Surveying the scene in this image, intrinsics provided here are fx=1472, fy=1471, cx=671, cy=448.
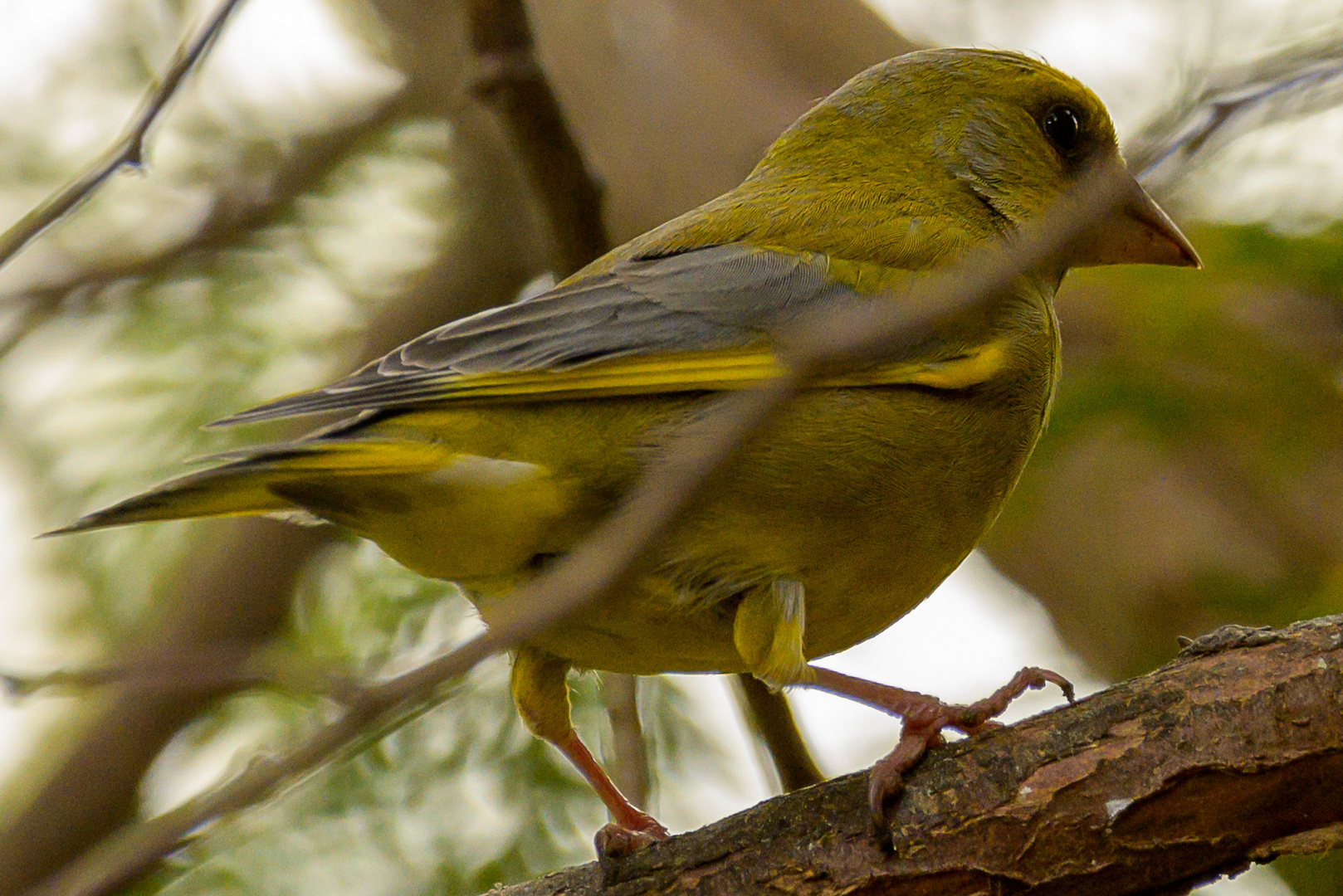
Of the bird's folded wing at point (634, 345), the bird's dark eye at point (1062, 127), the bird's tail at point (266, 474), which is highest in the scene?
the bird's dark eye at point (1062, 127)

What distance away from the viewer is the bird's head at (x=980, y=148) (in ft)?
13.7

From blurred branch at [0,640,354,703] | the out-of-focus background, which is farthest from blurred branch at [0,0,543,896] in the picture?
blurred branch at [0,640,354,703]

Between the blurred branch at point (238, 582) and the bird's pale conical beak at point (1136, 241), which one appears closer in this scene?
the bird's pale conical beak at point (1136, 241)

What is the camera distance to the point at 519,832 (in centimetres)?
479

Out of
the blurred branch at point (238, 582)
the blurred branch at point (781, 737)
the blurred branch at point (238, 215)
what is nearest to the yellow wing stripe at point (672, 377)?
the blurred branch at point (781, 737)

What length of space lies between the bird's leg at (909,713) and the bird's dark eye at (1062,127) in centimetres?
175

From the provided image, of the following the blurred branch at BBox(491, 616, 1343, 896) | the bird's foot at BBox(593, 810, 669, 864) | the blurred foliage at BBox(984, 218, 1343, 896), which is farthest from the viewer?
the blurred foliage at BBox(984, 218, 1343, 896)

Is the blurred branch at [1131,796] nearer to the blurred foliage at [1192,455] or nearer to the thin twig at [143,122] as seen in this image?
the blurred foliage at [1192,455]

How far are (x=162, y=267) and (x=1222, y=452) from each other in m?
4.25

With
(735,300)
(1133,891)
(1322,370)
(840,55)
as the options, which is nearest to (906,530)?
(735,300)

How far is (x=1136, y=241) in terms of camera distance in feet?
13.9

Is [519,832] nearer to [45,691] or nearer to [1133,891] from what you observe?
[1133,891]

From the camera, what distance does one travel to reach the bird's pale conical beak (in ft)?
13.7

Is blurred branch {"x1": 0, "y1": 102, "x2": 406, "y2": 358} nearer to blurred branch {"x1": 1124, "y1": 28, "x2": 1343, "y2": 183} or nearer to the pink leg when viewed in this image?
the pink leg
